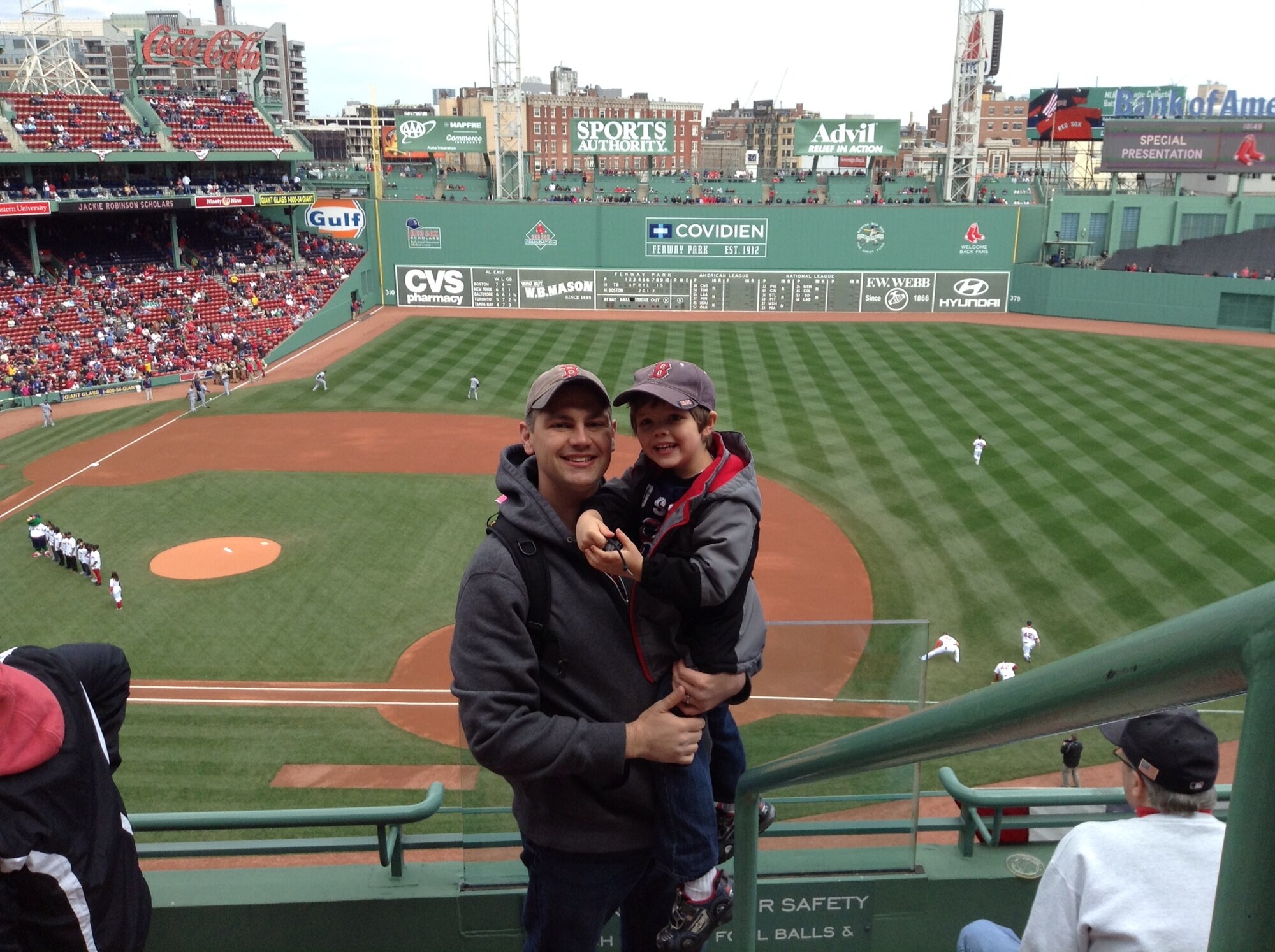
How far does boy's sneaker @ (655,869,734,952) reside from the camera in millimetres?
3229

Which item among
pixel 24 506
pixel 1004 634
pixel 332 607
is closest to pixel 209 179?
pixel 24 506

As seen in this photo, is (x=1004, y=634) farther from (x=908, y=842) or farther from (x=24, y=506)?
(x=24, y=506)

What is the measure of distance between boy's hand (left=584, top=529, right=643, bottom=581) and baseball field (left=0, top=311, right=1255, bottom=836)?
140cm

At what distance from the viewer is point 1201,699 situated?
118 centimetres

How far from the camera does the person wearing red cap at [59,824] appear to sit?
2.74 m

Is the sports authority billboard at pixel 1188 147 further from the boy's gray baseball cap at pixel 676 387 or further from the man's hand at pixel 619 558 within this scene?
the man's hand at pixel 619 558

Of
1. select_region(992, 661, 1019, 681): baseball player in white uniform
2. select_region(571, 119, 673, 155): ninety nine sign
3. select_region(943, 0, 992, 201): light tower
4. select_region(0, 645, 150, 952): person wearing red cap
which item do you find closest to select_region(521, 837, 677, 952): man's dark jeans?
select_region(0, 645, 150, 952): person wearing red cap

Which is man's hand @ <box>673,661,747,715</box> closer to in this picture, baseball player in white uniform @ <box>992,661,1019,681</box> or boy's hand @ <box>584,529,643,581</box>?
boy's hand @ <box>584,529,643,581</box>

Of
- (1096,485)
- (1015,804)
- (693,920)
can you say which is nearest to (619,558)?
(693,920)

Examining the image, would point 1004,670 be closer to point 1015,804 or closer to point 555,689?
point 1015,804

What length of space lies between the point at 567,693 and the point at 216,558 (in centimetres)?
1932

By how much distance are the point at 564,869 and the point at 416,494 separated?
2170 cm

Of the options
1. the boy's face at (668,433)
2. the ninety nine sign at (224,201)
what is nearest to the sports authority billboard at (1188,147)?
the ninety nine sign at (224,201)

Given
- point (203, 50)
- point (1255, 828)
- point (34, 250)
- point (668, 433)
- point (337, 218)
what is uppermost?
point (203, 50)
